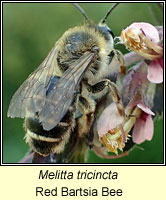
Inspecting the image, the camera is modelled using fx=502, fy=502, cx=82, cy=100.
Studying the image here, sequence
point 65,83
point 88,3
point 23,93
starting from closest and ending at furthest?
point 65,83 → point 23,93 → point 88,3

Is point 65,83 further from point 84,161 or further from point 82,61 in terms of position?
point 84,161

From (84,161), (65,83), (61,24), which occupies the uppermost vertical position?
(61,24)

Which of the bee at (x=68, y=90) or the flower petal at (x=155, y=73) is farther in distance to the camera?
the flower petal at (x=155, y=73)

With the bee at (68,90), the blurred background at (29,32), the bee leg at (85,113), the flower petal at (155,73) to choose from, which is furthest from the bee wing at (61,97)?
the blurred background at (29,32)

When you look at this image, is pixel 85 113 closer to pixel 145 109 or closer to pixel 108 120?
pixel 108 120

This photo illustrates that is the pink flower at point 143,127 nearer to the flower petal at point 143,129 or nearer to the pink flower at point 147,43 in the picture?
the flower petal at point 143,129

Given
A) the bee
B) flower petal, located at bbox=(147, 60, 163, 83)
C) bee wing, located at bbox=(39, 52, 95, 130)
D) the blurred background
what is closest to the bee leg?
the bee

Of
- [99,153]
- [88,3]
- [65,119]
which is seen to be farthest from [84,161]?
[88,3]
